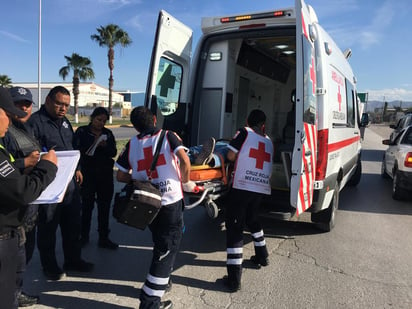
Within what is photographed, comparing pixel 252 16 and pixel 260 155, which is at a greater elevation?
pixel 252 16

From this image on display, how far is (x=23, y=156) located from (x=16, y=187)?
91 centimetres

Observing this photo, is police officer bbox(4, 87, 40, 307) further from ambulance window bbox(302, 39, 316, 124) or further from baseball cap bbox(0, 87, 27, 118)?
ambulance window bbox(302, 39, 316, 124)

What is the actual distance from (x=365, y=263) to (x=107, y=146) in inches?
134

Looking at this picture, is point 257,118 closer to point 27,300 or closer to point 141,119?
point 141,119

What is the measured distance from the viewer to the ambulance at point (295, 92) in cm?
369

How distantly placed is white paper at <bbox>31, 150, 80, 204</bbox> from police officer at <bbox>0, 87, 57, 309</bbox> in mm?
340

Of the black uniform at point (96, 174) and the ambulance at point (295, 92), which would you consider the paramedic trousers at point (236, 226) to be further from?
the black uniform at point (96, 174)

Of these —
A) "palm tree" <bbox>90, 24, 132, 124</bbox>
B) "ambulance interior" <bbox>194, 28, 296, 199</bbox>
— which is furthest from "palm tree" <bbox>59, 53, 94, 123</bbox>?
"ambulance interior" <bbox>194, 28, 296, 199</bbox>

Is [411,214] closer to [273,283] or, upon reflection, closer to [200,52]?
[273,283]

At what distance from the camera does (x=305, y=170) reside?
147 inches

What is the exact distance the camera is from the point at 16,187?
1.95m

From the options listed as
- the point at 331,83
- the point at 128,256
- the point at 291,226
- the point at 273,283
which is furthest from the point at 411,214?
the point at 128,256

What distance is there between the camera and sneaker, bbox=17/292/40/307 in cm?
309

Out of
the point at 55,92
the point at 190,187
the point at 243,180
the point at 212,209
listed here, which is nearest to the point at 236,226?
the point at 212,209
